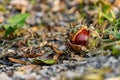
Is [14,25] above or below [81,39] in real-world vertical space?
above

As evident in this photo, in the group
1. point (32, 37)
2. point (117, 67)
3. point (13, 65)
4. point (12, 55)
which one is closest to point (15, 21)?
point (32, 37)

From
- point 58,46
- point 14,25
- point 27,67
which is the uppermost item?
point 14,25

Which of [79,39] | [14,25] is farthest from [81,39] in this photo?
[14,25]

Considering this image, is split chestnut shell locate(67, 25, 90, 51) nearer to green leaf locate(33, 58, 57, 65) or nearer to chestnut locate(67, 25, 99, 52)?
chestnut locate(67, 25, 99, 52)

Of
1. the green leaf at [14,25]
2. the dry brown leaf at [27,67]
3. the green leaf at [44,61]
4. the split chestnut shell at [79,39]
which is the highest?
the green leaf at [14,25]

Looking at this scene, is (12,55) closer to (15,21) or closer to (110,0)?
(15,21)

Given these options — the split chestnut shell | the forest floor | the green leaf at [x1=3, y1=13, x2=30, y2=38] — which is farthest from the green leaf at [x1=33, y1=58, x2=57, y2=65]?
the green leaf at [x1=3, y1=13, x2=30, y2=38]

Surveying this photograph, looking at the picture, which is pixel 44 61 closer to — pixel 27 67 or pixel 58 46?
pixel 27 67

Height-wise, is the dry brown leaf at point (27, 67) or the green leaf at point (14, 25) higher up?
the green leaf at point (14, 25)

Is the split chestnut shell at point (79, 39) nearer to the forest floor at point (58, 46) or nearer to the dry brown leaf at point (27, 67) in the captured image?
the forest floor at point (58, 46)

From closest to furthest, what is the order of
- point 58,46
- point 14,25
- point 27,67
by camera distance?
1. point 27,67
2. point 58,46
3. point 14,25

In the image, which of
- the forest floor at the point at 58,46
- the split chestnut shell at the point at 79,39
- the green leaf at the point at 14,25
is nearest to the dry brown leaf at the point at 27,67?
the forest floor at the point at 58,46
